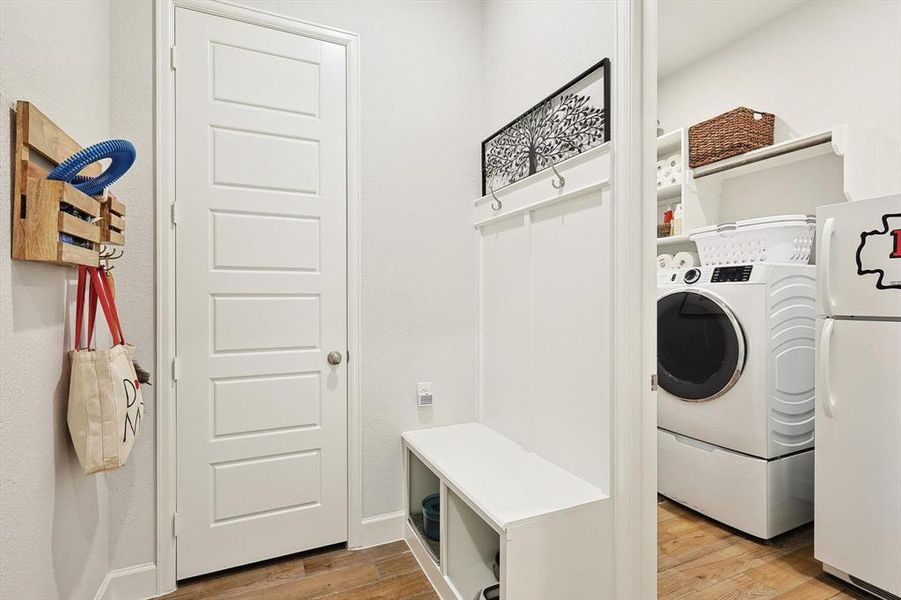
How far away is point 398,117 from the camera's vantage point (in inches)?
90.0

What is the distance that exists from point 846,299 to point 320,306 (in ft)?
7.37

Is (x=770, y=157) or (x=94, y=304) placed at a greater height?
(x=770, y=157)

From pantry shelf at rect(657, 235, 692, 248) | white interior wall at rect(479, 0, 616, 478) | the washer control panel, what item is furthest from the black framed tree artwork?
pantry shelf at rect(657, 235, 692, 248)

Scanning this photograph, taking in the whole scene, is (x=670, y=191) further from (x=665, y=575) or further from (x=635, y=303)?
(x=665, y=575)

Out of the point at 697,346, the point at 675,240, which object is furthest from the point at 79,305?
the point at 675,240

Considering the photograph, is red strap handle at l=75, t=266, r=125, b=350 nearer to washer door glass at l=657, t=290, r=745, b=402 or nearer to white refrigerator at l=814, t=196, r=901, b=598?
washer door glass at l=657, t=290, r=745, b=402

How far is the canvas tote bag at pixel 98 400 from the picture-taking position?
127 cm

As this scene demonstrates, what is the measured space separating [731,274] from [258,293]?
230 cm

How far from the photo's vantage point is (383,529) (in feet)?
7.31

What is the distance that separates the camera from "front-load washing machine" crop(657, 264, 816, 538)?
2.16 meters

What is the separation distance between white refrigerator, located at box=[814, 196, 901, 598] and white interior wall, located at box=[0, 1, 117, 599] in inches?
107

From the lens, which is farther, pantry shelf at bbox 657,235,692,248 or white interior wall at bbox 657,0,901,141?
pantry shelf at bbox 657,235,692,248

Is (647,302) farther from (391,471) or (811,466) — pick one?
(811,466)

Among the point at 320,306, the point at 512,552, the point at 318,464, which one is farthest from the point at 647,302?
the point at 318,464
